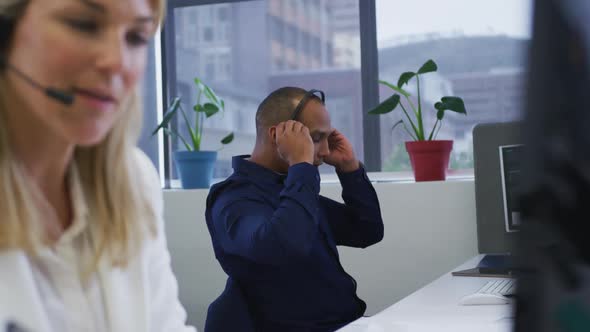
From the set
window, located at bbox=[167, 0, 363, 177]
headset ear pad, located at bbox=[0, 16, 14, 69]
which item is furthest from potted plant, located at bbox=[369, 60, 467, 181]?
headset ear pad, located at bbox=[0, 16, 14, 69]

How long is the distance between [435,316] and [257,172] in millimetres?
749

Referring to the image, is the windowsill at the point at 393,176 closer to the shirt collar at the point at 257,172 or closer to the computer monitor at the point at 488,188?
the computer monitor at the point at 488,188

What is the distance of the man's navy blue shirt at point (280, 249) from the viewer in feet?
5.62

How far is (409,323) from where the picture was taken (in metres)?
1.29

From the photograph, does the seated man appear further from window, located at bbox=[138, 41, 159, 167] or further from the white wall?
window, located at bbox=[138, 41, 159, 167]

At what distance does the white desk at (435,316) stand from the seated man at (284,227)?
31 cm

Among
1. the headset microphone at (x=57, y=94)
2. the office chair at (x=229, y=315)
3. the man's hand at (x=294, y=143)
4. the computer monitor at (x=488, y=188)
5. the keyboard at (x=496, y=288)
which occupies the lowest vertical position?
the office chair at (x=229, y=315)

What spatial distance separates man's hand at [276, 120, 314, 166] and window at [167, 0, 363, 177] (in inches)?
57.6

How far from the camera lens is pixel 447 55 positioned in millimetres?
3205

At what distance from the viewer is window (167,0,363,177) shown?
345 cm

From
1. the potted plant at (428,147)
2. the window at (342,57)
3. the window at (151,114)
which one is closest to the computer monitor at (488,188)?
the potted plant at (428,147)

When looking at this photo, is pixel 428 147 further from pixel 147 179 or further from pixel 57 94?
pixel 57 94

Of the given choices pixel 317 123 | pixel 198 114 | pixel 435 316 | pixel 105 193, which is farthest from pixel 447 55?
pixel 105 193

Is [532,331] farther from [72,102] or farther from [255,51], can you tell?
[255,51]
